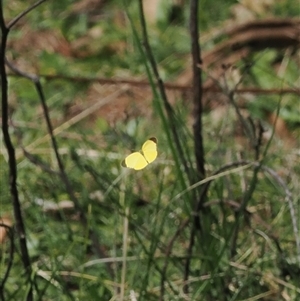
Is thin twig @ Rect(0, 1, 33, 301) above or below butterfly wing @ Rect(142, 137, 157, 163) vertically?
above

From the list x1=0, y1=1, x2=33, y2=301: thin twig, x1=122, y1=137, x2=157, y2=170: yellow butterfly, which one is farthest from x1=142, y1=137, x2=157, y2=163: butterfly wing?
x1=0, y1=1, x2=33, y2=301: thin twig

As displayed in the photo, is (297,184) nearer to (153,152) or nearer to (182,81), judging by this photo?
(153,152)

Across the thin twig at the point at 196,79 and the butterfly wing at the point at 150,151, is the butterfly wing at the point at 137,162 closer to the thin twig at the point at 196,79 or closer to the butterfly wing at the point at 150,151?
the butterfly wing at the point at 150,151

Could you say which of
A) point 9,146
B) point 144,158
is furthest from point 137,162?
point 9,146

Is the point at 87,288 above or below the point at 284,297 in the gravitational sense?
above

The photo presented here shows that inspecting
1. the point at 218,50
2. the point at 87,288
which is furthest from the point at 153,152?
the point at 218,50

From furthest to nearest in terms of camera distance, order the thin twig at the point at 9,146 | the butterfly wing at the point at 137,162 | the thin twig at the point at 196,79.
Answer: the thin twig at the point at 196,79 → the thin twig at the point at 9,146 → the butterfly wing at the point at 137,162

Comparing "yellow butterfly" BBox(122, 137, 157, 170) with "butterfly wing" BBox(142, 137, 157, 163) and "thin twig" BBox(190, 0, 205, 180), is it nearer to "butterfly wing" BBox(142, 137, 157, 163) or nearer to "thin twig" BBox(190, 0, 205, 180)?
"butterfly wing" BBox(142, 137, 157, 163)

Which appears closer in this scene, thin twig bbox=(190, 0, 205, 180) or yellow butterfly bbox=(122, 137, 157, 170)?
yellow butterfly bbox=(122, 137, 157, 170)

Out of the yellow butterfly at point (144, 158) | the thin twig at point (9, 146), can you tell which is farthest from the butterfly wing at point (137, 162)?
the thin twig at point (9, 146)

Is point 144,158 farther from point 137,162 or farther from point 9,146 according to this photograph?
point 9,146

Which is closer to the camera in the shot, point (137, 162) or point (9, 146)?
point (137, 162)
